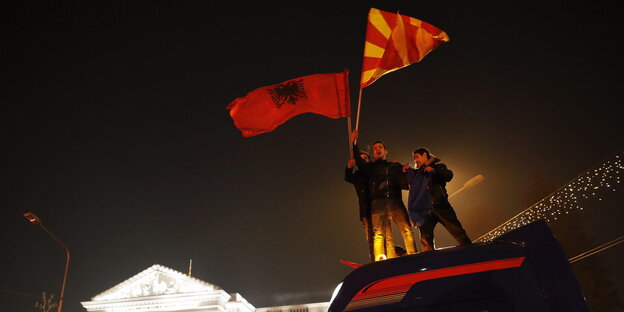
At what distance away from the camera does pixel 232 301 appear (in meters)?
31.3

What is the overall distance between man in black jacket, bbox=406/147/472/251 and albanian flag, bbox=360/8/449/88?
2.98 metres

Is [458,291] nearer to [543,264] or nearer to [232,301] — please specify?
[543,264]

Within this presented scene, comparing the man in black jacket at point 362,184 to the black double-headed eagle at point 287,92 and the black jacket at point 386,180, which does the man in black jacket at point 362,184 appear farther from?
the black double-headed eagle at point 287,92

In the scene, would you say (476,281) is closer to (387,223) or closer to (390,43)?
(387,223)

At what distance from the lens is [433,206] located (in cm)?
591

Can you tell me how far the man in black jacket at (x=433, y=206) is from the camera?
5.73m

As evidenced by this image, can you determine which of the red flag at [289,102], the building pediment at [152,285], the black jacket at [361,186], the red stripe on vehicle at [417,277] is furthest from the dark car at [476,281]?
the building pediment at [152,285]

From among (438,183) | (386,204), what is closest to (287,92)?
(386,204)

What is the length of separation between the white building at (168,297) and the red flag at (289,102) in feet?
76.6

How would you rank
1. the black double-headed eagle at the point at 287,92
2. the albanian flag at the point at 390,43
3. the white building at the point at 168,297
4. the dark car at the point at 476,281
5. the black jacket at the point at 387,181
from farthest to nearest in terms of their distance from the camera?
the white building at the point at 168,297
the black double-headed eagle at the point at 287,92
the albanian flag at the point at 390,43
the black jacket at the point at 387,181
the dark car at the point at 476,281

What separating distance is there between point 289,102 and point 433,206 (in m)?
4.41

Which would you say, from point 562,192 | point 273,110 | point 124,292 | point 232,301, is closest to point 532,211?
point 562,192

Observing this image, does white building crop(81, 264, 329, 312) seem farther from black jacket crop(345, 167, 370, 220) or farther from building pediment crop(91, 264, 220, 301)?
black jacket crop(345, 167, 370, 220)

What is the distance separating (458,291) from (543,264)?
1.94 feet
